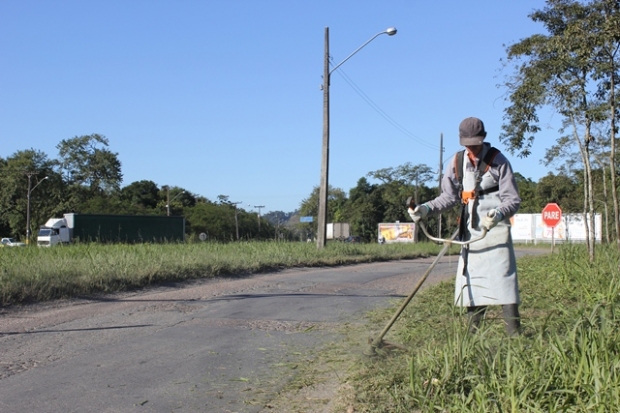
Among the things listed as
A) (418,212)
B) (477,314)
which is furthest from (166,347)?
(477,314)

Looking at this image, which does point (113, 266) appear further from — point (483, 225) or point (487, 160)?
point (483, 225)

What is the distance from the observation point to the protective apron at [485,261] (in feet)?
13.8

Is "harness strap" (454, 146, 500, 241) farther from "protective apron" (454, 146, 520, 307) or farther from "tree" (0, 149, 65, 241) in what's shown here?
"tree" (0, 149, 65, 241)

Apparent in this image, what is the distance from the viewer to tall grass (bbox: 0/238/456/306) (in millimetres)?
8750

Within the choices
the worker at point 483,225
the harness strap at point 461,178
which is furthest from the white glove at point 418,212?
the harness strap at point 461,178

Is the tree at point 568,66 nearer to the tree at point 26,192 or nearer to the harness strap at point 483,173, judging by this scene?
→ the harness strap at point 483,173

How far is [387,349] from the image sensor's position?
4.53 meters

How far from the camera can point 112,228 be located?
132ft

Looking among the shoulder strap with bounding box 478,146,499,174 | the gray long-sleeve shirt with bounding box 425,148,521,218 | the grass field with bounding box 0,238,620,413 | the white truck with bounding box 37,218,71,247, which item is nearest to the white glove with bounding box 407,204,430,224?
the gray long-sleeve shirt with bounding box 425,148,521,218

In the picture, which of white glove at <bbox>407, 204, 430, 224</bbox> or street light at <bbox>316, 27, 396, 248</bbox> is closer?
white glove at <bbox>407, 204, 430, 224</bbox>

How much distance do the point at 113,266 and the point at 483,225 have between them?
27.4 feet

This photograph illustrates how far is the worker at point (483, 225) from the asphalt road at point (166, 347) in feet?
3.25

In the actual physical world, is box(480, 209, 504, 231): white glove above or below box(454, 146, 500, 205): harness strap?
below

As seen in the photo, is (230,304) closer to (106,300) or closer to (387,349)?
(106,300)
